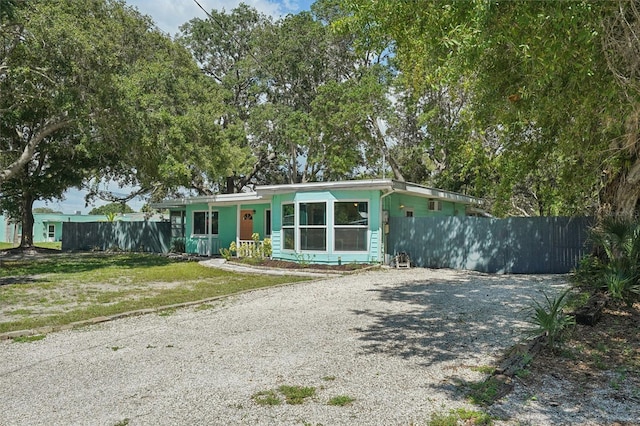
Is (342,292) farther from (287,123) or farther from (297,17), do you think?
(297,17)

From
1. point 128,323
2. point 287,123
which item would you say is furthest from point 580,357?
point 287,123

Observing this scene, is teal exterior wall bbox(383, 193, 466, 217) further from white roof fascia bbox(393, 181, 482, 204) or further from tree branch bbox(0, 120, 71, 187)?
tree branch bbox(0, 120, 71, 187)

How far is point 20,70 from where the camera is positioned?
12016 mm

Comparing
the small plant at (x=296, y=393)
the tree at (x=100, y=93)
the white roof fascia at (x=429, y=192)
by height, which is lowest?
the small plant at (x=296, y=393)

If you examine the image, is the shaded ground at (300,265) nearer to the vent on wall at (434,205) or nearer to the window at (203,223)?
the vent on wall at (434,205)

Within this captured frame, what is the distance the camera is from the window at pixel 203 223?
2009cm

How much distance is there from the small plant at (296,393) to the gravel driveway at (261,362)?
9cm

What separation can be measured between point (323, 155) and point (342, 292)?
49.8 ft

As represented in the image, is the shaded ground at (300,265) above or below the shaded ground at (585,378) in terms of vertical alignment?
above

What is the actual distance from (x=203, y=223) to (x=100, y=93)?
26.9ft

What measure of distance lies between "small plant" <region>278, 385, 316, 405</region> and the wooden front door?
15618 mm

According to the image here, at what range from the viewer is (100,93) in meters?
13.6

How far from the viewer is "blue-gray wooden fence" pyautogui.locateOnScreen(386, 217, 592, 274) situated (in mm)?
12180

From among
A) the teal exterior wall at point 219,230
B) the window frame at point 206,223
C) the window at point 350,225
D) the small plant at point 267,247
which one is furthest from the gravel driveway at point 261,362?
the window frame at point 206,223
